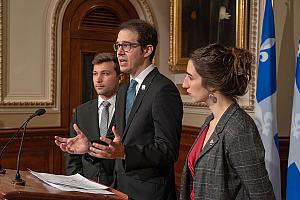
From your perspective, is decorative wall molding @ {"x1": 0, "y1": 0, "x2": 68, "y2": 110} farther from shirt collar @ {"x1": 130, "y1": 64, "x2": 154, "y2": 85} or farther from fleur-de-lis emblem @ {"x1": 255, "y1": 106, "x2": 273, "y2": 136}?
shirt collar @ {"x1": 130, "y1": 64, "x2": 154, "y2": 85}

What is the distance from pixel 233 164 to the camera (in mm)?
1789

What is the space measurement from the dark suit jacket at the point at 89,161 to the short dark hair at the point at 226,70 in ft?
3.29

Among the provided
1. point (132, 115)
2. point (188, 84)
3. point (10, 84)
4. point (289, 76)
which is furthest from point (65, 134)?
point (188, 84)

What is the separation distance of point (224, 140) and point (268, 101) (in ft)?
6.19

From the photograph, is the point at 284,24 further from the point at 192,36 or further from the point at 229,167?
the point at 229,167

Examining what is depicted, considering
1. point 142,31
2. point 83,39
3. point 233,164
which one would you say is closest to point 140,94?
point 142,31

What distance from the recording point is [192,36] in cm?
517

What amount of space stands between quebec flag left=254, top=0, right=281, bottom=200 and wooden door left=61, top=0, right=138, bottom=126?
217 centimetres

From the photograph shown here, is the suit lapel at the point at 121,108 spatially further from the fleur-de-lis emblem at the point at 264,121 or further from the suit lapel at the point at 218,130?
the fleur-de-lis emblem at the point at 264,121

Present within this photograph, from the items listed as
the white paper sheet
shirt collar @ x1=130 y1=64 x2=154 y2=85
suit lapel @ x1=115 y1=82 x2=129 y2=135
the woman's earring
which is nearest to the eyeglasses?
shirt collar @ x1=130 y1=64 x2=154 y2=85

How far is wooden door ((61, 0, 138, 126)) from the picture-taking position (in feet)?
16.6

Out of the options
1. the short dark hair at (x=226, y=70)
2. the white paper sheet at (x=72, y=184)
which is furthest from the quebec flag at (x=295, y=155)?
the white paper sheet at (x=72, y=184)

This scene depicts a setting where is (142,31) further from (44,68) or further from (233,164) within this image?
(44,68)

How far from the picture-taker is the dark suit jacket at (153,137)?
2207 millimetres
